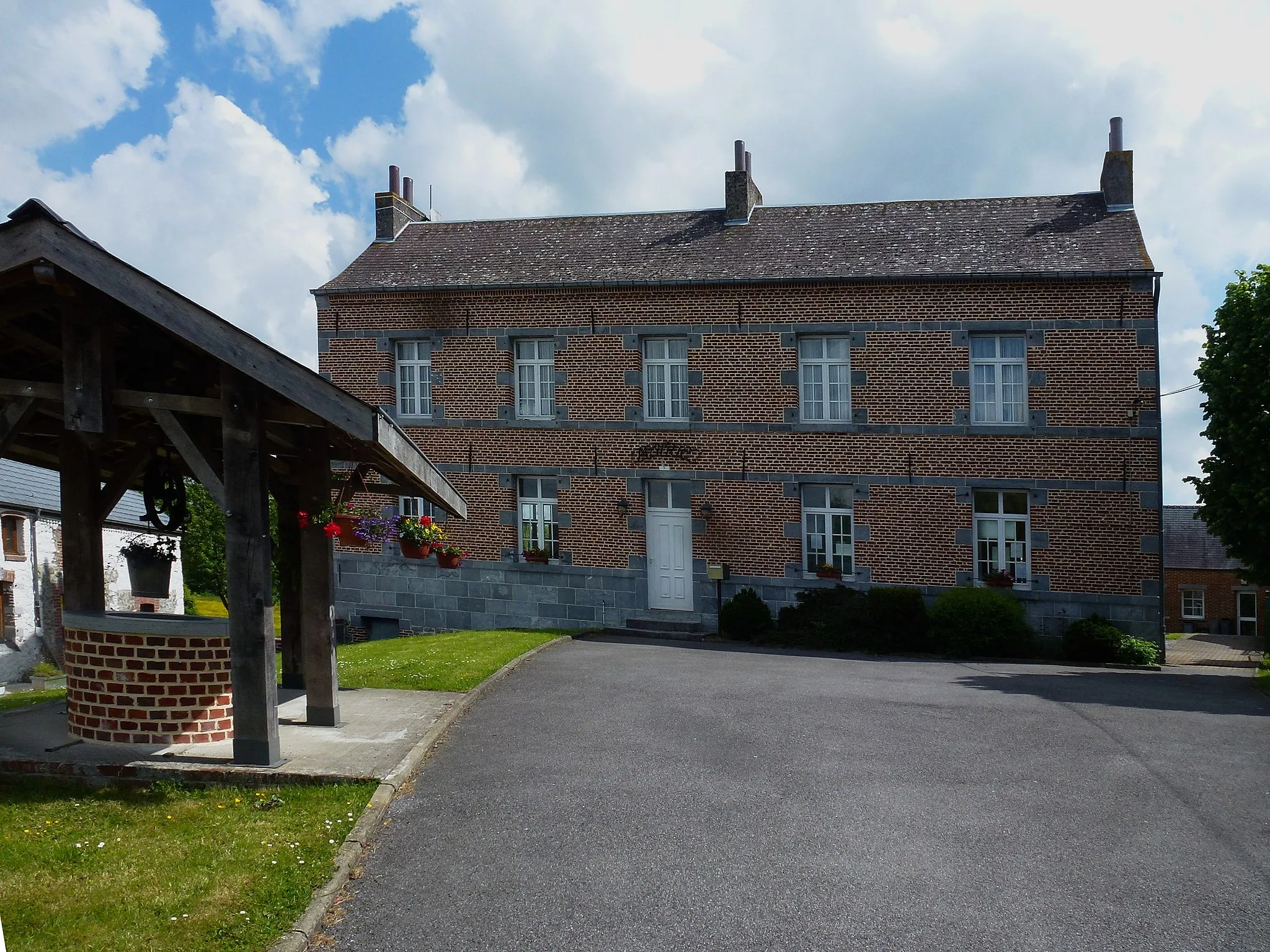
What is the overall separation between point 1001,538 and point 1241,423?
4109mm

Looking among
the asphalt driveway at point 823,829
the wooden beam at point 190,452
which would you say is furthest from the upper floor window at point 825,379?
the wooden beam at point 190,452

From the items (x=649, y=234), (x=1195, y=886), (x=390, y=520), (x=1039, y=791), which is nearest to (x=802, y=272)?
(x=649, y=234)

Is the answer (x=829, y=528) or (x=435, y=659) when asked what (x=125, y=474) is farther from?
(x=829, y=528)

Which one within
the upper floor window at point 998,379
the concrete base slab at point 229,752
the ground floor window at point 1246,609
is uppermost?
the upper floor window at point 998,379

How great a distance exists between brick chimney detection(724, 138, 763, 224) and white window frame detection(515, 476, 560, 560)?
6525 mm

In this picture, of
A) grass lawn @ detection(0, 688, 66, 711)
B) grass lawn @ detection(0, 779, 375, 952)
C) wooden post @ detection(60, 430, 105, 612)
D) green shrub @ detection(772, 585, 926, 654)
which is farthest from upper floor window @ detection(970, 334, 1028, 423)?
grass lawn @ detection(0, 688, 66, 711)

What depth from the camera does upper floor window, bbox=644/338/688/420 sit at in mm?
19500

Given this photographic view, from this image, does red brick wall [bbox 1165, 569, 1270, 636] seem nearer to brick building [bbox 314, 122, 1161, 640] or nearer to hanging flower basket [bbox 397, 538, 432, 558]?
brick building [bbox 314, 122, 1161, 640]

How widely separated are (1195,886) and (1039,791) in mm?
1614

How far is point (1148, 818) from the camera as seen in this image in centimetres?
701

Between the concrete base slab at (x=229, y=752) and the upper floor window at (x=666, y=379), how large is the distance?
419 inches

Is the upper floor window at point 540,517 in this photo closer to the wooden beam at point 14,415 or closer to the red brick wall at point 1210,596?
the wooden beam at point 14,415

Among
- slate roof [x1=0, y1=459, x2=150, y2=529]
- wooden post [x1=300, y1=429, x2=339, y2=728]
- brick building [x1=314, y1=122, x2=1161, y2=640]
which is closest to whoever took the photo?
wooden post [x1=300, y1=429, x2=339, y2=728]

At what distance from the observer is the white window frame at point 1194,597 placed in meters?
38.2
